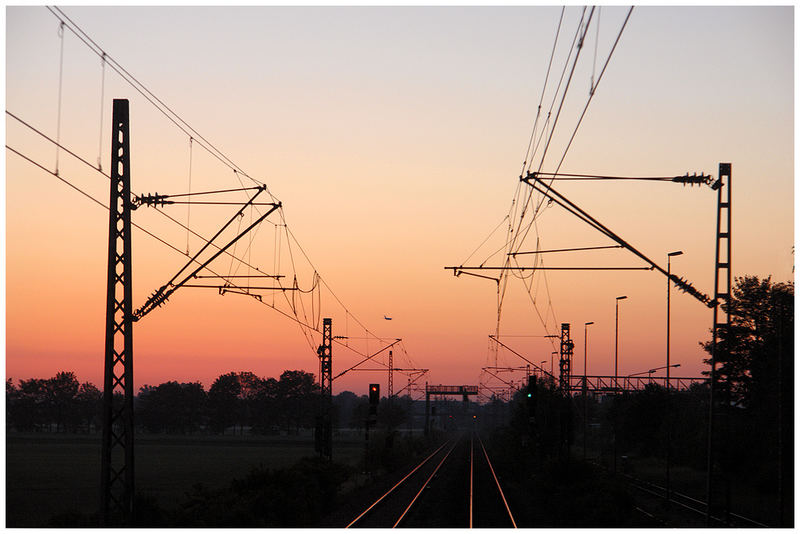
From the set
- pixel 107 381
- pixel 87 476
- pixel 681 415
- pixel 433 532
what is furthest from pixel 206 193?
pixel 681 415

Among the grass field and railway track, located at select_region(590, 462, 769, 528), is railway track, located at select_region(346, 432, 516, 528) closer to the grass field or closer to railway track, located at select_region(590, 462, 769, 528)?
railway track, located at select_region(590, 462, 769, 528)

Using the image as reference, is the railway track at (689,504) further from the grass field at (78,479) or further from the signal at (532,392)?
the grass field at (78,479)

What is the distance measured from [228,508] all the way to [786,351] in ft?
95.8

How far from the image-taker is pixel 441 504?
41.2 metres

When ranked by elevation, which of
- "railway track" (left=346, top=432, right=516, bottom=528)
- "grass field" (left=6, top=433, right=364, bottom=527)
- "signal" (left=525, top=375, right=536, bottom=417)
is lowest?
"grass field" (left=6, top=433, right=364, bottom=527)

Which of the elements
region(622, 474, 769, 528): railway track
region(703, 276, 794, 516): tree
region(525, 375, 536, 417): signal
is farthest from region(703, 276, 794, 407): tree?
region(525, 375, 536, 417): signal

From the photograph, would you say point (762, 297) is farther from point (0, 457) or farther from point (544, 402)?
point (0, 457)

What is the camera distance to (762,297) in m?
66.9

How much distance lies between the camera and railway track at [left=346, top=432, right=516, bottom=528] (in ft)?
110

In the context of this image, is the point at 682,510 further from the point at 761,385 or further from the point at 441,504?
the point at 761,385

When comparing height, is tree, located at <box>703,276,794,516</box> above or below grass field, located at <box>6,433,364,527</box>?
above

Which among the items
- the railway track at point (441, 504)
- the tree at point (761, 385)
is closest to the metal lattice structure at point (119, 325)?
the railway track at point (441, 504)

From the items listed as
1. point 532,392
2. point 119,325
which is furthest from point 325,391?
point 119,325

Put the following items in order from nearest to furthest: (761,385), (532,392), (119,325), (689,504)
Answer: (119,325) → (689,504) → (761,385) → (532,392)
